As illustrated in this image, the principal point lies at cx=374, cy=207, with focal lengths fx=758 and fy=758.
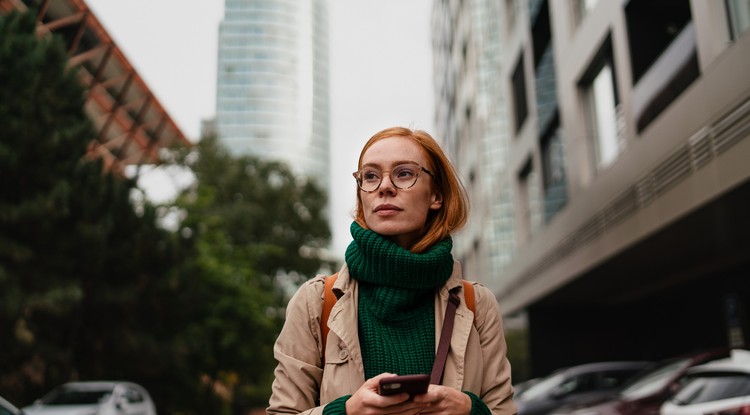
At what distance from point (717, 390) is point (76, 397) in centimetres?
1162

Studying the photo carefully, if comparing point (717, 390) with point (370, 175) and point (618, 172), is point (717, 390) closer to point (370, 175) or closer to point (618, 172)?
point (370, 175)

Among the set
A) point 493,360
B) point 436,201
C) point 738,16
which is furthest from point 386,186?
point 738,16

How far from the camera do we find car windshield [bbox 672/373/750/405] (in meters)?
6.68

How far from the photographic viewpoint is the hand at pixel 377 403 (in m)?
1.75

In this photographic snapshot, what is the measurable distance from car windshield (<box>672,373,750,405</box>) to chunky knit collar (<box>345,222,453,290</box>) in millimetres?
5576

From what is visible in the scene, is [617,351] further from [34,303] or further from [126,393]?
[34,303]

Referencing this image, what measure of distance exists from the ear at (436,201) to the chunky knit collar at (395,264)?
0.51 ft

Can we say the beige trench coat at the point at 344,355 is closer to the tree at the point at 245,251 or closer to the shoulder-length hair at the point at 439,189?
the shoulder-length hair at the point at 439,189

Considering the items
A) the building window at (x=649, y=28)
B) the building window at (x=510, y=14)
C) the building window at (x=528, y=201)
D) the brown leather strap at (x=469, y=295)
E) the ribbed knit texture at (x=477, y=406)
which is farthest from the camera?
the building window at (x=510, y=14)

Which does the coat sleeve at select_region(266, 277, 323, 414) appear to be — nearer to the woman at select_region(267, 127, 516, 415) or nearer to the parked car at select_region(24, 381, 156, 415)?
the woman at select_region(267, 127, 516, 415)

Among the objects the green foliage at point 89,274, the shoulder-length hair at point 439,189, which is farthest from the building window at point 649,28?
the shoulder-length hair at point 439,189

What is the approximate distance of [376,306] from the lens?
6.63ft

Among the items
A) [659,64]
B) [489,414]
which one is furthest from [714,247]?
[489,414]

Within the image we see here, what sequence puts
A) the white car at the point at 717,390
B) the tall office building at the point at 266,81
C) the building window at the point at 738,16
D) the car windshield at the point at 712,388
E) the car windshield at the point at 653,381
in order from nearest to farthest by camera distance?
the white car at the point at 717,390 < the car windshield at the point at 712,388 < the car windshield at the point at 653,381 < the building window at the point at 738,16 < the tall office building at the point at 266,81
